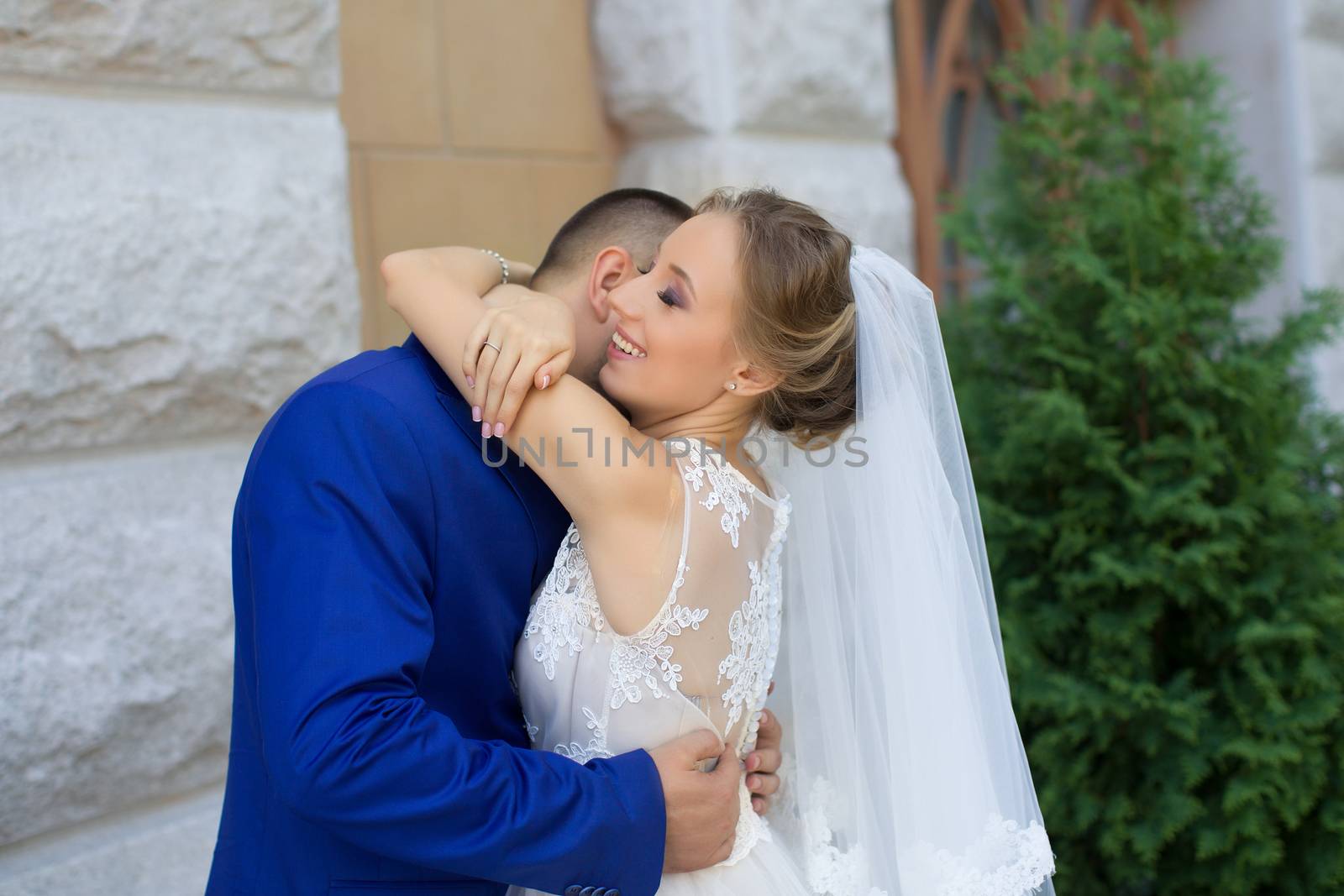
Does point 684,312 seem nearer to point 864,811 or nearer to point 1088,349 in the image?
point 864,811

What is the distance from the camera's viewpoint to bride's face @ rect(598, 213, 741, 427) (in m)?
1.81

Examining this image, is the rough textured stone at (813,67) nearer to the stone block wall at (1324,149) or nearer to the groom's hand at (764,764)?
the groom's hand at (764,764)

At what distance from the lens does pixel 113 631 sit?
92.0 inches

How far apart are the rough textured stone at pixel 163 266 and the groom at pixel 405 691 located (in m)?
0.84

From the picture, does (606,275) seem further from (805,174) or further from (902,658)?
(805,174)

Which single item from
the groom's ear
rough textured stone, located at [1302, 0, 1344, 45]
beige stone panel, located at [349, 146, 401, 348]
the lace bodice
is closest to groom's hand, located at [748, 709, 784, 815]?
the lace bodice

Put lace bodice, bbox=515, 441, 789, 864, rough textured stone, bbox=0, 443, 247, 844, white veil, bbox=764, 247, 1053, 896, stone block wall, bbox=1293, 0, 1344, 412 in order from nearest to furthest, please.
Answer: lace bodice, bbox=515, 441, 789, 864 < white veil, bbox=764, 247, 1053, 896 < rough textured stone, bbox=0, 443, 247, 844 < stone block wall, bbox=1293, 0, 1344, 412

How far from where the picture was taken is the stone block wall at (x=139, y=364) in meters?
2.23

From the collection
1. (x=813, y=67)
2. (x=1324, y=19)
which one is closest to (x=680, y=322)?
(x=813, y=67)

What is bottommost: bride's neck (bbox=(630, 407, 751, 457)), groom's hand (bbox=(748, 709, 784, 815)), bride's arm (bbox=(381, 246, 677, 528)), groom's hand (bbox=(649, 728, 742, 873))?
groom's hand (bbox=(748, 709, 784, 815))

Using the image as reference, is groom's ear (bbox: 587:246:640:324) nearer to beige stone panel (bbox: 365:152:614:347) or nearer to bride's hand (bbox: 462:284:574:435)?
bride's hand (bbox: 462:284:574:435)

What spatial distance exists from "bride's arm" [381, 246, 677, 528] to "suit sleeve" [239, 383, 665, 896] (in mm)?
157

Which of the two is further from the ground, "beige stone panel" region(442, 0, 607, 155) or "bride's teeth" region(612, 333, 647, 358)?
"beige stone panel" region(442, 0, 607, 155)

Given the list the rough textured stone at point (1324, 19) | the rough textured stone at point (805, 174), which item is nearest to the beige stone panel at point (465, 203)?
the rough textured stone at point (805, 174)
